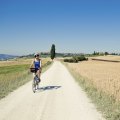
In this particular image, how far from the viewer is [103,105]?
11.0m

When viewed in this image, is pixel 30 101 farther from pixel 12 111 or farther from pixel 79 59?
pixel 79 59

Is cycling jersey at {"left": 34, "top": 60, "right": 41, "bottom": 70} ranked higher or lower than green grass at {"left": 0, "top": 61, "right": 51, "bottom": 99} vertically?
higher

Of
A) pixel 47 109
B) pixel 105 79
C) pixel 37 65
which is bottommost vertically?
pixel 105 79

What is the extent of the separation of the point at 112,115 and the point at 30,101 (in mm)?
4135

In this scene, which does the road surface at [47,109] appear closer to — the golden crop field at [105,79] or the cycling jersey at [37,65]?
the golden crop field at [105,79]

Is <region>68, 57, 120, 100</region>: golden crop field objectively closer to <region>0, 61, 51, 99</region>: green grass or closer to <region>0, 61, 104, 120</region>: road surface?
<region>0, 61, 104, 120</region>: road surface

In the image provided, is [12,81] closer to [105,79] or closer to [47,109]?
[105,79]

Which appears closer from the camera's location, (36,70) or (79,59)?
(36,70)

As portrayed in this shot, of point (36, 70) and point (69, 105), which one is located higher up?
point (36, 70)

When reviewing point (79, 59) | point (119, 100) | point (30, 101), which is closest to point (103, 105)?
point (119, 100)

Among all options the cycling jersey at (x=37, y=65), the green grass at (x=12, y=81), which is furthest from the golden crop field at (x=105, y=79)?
the green grass at (x=12, y=81)

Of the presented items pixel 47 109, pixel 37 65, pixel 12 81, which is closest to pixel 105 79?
pixel 12 81

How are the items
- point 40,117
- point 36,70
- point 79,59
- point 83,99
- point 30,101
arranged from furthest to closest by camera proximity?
point 79,59 → point 36,70 → point 83,99 → point 30,101 → point 40,117

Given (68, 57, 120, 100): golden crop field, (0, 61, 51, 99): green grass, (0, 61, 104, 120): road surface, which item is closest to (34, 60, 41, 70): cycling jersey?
(0, 61, 51, 99): green grass
